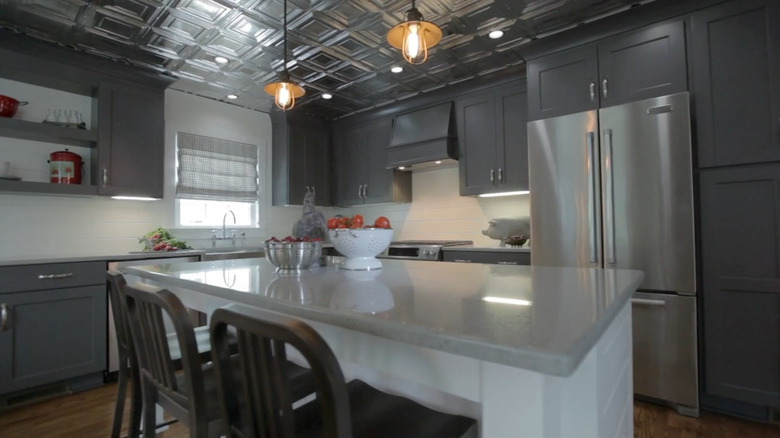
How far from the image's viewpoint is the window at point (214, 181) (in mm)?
3803

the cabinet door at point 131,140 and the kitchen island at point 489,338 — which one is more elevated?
the cabinet door at point 131,140

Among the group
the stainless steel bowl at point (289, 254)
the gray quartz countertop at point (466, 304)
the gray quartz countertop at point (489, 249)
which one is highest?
the stainless steel bowl at point (289, 254)

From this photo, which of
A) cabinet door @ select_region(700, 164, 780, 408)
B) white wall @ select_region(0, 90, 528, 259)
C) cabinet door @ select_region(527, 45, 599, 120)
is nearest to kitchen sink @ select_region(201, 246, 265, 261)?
white wall @ select_region(0, 90, 528, 259)

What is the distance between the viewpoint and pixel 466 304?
2.59 feet

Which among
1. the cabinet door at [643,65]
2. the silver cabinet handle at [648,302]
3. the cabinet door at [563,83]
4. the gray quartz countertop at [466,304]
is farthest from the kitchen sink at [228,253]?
the cabinet door at [643,65]

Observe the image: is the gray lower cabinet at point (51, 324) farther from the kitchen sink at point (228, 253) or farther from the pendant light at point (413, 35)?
the pendant light at point (413, 35)

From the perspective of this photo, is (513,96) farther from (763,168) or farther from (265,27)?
(265,27)

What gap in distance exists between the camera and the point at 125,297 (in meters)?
1.19

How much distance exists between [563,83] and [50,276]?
3.78 meters

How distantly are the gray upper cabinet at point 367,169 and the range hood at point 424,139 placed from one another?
0.16 m

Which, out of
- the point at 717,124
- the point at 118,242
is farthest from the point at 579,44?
the point at 118,242

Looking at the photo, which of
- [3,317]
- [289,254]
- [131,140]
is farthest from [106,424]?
[131,140]

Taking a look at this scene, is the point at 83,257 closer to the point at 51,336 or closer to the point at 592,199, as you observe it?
the point at 51,336

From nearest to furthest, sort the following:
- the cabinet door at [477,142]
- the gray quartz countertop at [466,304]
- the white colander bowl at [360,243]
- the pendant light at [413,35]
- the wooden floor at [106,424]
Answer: the gray quartz countertop at [466,304] → the white colander bowl at [360,243] → the pendant light at [413,35] → the wooden floor at [106,424] → the cabinet door at [477,142]
